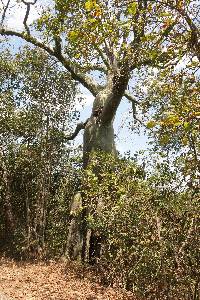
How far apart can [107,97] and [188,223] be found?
7.40 m

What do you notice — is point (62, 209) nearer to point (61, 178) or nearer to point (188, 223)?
point (61, 178)

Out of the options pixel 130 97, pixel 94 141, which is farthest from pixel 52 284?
pixel 130 97

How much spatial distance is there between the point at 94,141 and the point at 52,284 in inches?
214

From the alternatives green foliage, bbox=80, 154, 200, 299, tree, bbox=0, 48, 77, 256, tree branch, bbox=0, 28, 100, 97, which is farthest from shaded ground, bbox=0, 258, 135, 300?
tree branch, bbox=0, 28, 100, 97

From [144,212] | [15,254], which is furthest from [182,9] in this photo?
[15,254]

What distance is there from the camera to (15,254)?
47.3 ft

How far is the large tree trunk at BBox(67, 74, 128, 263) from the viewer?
1273 cm

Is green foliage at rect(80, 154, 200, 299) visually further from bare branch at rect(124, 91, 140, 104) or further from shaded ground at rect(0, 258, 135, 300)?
bare branch at rect(124, 91, 140, 104)

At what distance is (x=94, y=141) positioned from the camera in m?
14.1

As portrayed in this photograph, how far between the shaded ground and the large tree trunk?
2.42 feet

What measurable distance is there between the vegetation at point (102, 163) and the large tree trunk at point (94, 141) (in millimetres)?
39

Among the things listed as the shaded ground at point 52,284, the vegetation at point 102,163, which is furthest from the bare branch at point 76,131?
the shaded ground at point 52,284

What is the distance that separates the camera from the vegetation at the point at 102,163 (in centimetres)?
600

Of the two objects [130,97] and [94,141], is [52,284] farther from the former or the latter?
[130,97]
